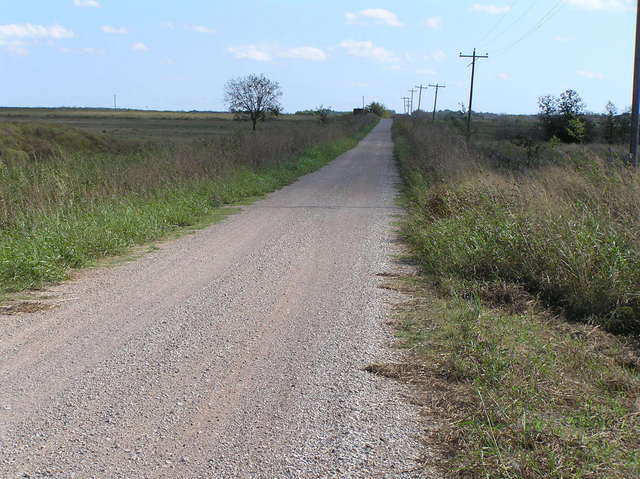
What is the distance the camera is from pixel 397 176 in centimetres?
2311

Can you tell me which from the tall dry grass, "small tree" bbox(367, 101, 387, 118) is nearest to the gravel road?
the tall dry grass

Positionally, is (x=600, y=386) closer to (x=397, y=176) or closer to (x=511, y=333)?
(x=511, y=333)

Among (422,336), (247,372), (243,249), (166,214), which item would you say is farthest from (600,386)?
→ (166,214)

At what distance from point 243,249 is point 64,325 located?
3.89 meters

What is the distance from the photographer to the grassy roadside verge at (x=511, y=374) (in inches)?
A: 134

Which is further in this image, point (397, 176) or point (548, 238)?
point (397, 176)

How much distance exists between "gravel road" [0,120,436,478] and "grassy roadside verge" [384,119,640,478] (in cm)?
27

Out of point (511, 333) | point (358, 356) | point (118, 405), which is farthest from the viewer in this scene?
point (511, 333)

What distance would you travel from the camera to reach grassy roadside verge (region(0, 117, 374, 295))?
744 centimetres

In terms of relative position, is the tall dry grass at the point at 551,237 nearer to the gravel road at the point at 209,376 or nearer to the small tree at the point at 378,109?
the gravel road at the point at 209,376

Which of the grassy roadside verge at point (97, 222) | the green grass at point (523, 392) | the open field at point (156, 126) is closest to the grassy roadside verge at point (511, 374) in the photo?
the green grass at point (523, 392)

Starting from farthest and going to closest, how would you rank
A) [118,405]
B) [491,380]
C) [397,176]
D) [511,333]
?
[397,176], [511,333], [491,380], [118,405]

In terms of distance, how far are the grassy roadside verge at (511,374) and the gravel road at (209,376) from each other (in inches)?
10.7

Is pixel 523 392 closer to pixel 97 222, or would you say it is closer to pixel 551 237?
pixel 551 237
